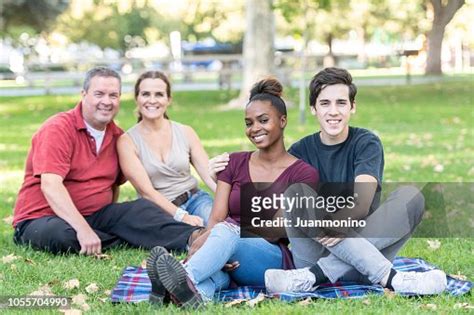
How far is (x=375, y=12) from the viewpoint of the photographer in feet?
150

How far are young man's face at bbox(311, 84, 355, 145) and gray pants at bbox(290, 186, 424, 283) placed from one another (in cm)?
45

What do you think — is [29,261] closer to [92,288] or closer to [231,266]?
[92,288]

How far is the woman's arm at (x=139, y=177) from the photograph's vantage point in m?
6.36

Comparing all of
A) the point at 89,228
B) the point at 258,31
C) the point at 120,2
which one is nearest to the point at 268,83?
the point at 89,228

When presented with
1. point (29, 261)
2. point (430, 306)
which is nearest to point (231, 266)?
point (430, 306)

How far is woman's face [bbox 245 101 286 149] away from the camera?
4.91 meters

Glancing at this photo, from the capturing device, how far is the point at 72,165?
6.27 meters

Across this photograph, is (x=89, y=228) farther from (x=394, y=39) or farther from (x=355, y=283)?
(x=394, y=39)

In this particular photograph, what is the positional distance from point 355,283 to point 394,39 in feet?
180

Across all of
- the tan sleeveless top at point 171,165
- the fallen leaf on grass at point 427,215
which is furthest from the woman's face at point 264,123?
the fallen leaf on grass at point 427,215

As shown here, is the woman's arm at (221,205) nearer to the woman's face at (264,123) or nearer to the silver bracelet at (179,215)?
the woman's face at (264,123)

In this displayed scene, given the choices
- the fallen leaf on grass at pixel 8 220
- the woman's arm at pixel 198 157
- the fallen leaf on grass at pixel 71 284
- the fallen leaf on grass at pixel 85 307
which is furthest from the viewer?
the fallen leaf on grass at pixel 8 220

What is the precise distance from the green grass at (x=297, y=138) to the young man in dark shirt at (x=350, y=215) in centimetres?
19

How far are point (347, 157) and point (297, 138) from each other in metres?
8.69
